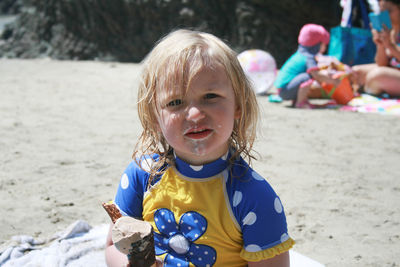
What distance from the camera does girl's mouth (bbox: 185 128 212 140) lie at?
1.39 metres

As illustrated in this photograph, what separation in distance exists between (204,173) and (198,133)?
0.54 feet

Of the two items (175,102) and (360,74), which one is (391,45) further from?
(175,102)

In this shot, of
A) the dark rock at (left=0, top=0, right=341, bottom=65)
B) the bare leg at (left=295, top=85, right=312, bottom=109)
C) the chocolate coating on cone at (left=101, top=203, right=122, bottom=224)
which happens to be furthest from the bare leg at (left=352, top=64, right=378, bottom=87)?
the chocolate coating on cone at (left=101, top=203, right=122, bottom=224)

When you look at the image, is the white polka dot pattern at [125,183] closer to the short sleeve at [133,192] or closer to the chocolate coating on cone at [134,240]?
the short sleeve at [133,192]

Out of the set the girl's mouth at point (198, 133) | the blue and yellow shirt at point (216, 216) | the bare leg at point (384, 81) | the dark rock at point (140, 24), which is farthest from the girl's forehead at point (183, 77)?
the dark rock at point (140, 24)

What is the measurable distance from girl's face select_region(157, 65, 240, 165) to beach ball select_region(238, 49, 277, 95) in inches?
196

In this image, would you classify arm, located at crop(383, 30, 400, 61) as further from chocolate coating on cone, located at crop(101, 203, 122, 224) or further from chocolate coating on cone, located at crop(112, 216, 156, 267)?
chocolate coating on cone, located at crop(112, 216, 156, 267)

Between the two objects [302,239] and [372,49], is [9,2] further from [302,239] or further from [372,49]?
[302,239]

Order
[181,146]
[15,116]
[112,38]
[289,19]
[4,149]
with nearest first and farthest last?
[181,146] → [4,149] → [15,116] → [289,19] → [112,38]

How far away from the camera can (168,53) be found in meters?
1.44

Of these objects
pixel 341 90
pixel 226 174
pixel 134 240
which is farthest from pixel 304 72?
pixel 134 240

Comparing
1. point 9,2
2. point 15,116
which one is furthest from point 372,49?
point 9,2

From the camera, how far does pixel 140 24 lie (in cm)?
1206

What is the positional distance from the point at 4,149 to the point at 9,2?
15.9 m
